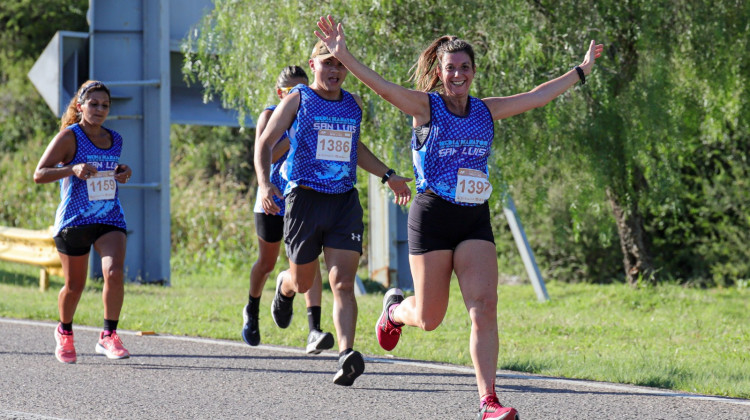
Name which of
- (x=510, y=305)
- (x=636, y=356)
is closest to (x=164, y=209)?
(x=510, y=305)

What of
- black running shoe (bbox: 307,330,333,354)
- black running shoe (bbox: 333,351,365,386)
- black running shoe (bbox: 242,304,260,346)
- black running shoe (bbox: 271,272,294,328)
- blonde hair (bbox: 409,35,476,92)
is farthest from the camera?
black running shoe (bbox: 242,304,260,346)

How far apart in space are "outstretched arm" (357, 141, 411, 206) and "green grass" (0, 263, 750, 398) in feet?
5.42

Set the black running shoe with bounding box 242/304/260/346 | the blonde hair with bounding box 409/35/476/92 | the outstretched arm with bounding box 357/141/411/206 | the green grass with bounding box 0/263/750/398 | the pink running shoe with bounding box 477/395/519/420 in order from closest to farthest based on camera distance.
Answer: the pink running shoe with bounding box 477/395/519/420
the blonde hair with bounding box 409/35/476/92
the outstretched arm with bounding box 357/141/411/206
the green grass with bounding box 0/263/750/398
the black running shoe with bounding box 242/304/260/346

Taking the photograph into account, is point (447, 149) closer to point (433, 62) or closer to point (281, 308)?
point (433, 62)

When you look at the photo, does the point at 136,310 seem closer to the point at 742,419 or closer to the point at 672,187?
the point at 672,187

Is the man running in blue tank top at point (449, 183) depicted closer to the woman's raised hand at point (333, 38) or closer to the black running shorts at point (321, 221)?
the woman's raised hand at point (333, 38)

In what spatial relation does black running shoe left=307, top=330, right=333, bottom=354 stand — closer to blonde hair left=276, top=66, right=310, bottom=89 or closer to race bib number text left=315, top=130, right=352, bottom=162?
race bib number text left=315, top=130, right=352, bottom=162

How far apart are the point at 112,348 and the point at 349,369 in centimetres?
207

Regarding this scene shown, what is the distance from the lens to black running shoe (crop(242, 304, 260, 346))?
7.66 meters

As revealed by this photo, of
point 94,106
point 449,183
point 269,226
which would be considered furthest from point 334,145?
point 94,106

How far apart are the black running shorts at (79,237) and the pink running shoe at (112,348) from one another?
1.99 feet

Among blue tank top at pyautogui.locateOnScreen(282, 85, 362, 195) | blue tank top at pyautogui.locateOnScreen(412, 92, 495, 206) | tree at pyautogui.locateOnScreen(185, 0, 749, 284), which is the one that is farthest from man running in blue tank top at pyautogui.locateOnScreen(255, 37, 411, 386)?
tree at pyautogui.locateOnScreen(185, 0, 749, 284)

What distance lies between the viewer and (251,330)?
7.69 metres

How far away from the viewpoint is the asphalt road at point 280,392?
17.8 ft
